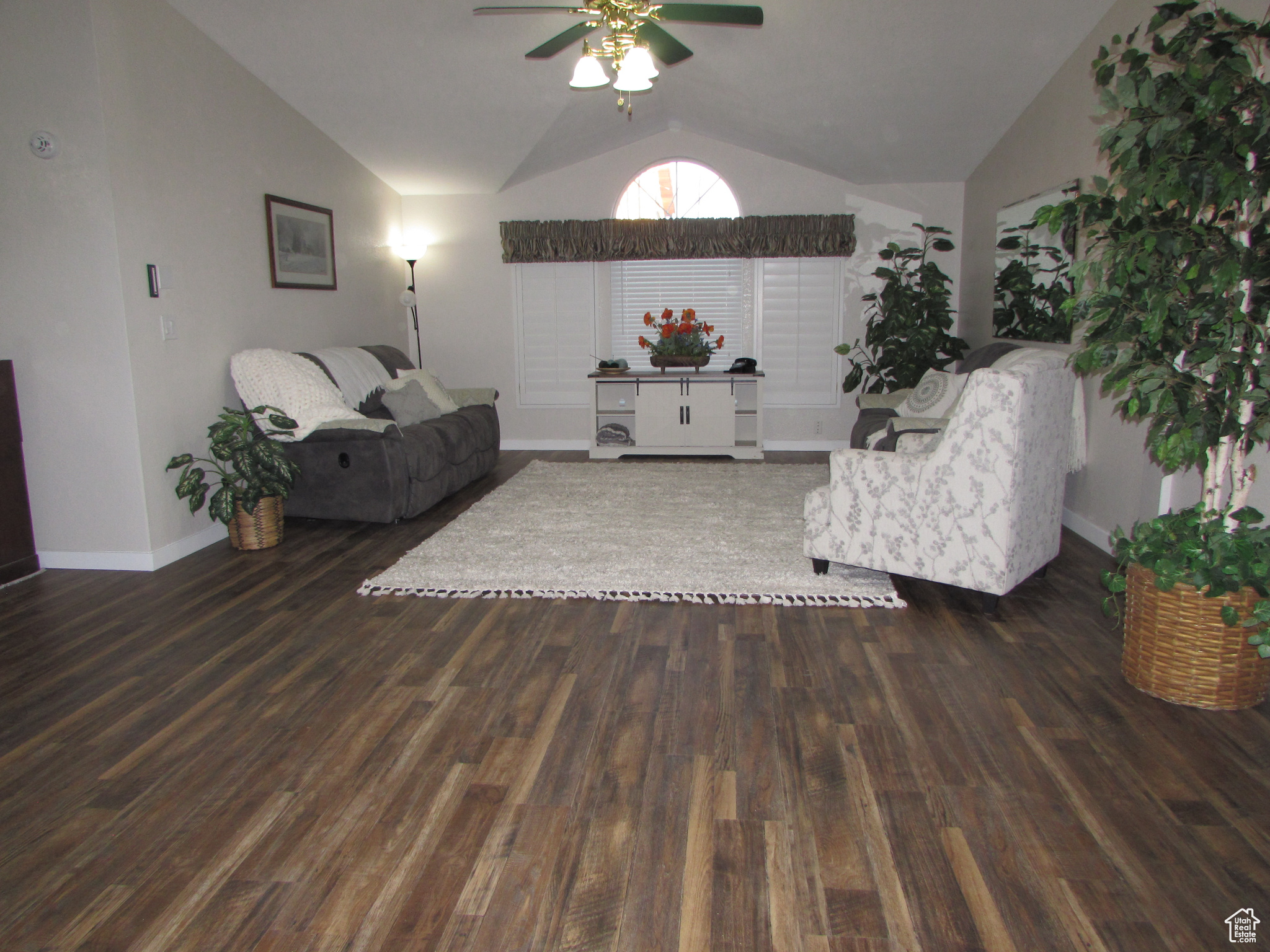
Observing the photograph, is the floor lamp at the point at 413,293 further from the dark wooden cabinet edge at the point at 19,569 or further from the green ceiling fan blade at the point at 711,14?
the green ceiling fan blade at the point at 711,14

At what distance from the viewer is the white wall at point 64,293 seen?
349 cm

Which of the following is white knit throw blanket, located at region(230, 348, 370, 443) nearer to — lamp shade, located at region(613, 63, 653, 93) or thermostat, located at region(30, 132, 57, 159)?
thermostat, located at region(30, 132, 57, 159)

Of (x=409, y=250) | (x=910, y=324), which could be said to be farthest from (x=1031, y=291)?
(x=409, y=250)

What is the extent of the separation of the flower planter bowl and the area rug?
1.36 m

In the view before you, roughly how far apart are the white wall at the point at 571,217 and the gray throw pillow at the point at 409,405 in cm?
182

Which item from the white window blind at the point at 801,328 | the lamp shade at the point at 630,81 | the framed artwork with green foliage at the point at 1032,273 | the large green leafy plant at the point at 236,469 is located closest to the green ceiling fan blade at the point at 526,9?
the lamp shade at the point at 630,81

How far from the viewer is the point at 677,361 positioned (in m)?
6.63

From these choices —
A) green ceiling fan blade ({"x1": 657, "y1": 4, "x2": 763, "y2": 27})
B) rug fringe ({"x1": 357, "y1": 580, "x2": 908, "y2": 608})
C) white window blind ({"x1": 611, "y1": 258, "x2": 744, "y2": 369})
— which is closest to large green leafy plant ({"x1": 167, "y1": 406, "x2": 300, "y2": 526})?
rug fringe ({"x1": 357, "y1": 580, "x2": 908, "y2": 608})

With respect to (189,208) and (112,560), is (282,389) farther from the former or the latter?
(112,560)

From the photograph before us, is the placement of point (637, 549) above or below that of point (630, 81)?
below

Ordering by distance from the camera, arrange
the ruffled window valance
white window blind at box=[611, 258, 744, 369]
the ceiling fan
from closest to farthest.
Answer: the ceiling fan < the ruffled window valance < white window blind at box=[611, 258, 744, 369]

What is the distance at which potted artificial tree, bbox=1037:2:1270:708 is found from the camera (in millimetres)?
2072

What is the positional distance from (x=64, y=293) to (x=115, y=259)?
0.99 ft

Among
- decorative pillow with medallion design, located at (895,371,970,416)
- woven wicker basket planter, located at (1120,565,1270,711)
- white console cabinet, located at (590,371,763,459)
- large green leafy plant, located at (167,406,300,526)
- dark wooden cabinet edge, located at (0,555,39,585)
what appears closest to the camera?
woven wicker basket planter, located at (1120,565,1270,711)
